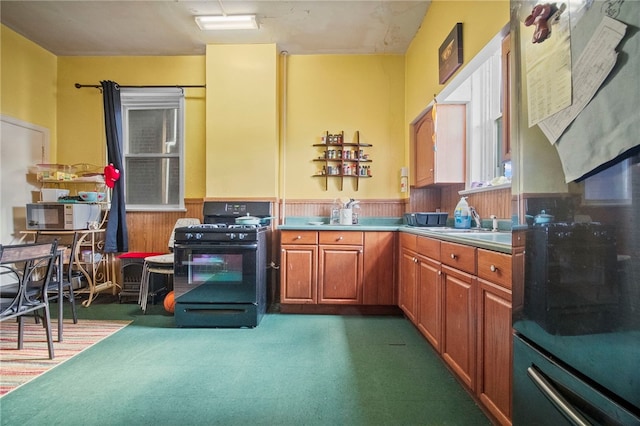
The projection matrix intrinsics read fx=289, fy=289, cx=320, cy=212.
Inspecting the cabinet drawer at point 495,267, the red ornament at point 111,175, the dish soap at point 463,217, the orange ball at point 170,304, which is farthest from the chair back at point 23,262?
the dish soap at point 463,217

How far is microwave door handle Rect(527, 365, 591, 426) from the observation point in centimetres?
57

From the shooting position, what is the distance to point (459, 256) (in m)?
1.58

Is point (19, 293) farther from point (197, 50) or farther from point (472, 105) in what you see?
point (472, 105)

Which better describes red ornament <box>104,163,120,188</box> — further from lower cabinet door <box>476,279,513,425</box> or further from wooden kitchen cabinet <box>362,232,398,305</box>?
lower cabinet door <box>476,279,513,425</box>

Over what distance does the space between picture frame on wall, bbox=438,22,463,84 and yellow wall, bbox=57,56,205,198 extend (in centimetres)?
264

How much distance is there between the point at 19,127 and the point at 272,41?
2.94m

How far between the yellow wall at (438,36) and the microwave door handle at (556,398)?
1705 millimetres

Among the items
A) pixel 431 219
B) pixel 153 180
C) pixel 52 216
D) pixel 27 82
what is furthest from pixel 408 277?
pixel 27 82

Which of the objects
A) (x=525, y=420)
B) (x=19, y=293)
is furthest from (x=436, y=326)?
(x=19, y=293)

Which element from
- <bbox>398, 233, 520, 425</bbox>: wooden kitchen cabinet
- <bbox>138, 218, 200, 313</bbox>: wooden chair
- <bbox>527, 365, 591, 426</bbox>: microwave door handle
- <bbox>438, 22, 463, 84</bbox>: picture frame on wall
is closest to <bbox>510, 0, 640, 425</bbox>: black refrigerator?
<bbox>527, 365, 591, 426</bbox>: microwave door handle

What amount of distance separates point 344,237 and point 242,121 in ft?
5.70

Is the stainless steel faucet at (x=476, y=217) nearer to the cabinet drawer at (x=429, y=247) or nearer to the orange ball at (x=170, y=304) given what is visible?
the cabinet drawer at (x=429, y=247)

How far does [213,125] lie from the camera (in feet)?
10.7

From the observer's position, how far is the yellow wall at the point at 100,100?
3.47 metres
